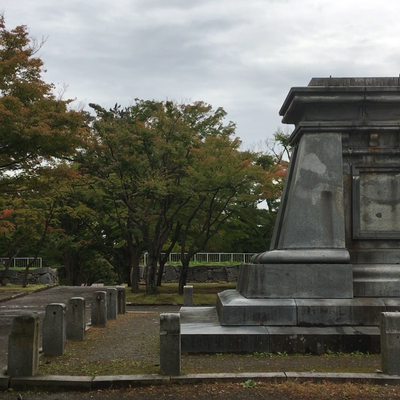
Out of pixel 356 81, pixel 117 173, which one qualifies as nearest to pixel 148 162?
pixel 117 173

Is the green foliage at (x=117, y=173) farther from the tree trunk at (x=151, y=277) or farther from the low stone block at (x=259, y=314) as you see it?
the low stone block at (x=259, y=314)

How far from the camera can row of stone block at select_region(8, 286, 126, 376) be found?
7.25 m

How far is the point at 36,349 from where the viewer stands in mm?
7367

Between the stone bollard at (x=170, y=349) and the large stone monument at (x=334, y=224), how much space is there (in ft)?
6.21

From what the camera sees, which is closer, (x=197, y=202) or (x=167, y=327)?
(x=167, y=327)

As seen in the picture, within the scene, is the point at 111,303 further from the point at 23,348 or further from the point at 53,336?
the point at 23,348

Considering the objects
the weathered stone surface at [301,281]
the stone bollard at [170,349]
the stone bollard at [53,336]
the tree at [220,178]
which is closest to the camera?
the stone bollard at [170,349]

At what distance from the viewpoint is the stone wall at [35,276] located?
3500cm

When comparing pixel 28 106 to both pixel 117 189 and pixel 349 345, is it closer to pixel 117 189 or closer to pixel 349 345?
pixel 117 189

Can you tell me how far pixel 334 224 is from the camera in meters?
10.0

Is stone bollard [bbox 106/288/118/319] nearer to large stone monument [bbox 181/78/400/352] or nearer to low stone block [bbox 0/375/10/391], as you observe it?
large stone monument [bbox 181/78/400/352]

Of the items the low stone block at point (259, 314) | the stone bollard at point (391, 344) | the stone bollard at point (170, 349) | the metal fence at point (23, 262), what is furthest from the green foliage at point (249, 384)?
the metal fence at point (23, 262)

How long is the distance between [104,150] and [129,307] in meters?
6.82

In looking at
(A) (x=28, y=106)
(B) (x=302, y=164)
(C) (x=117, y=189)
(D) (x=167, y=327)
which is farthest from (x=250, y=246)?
(D) (x=167, y=327)
